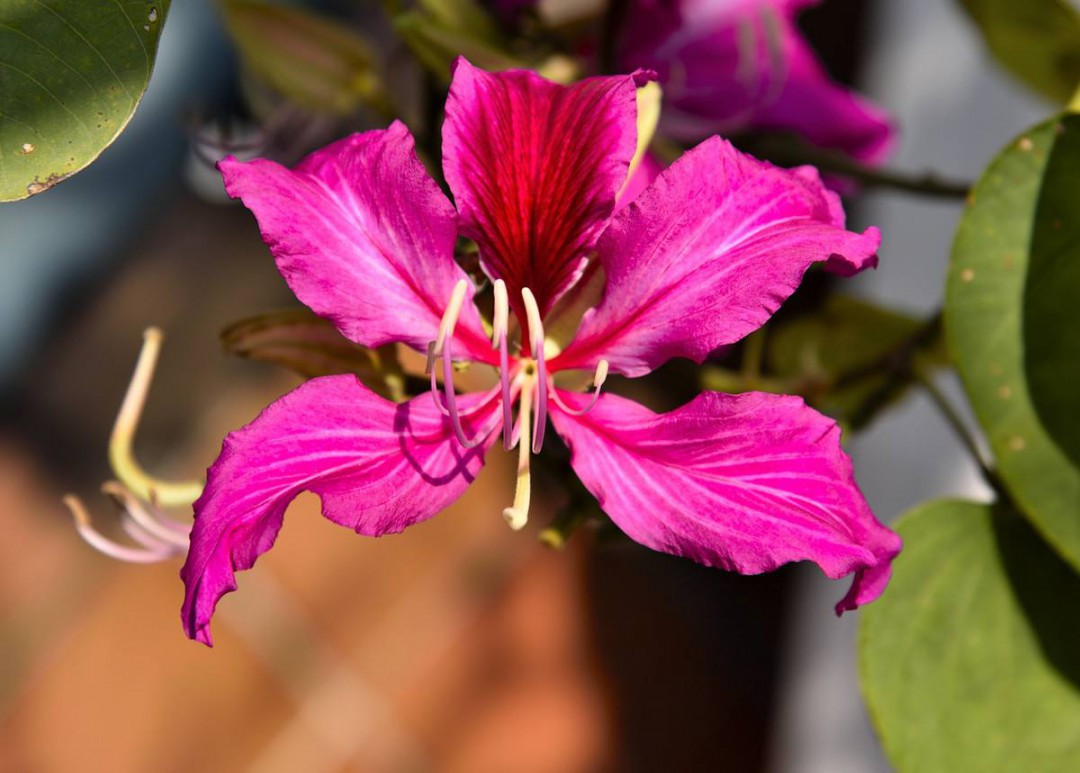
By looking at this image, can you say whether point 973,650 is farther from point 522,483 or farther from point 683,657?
point 683,657

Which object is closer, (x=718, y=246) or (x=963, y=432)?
(x=718, y=246)

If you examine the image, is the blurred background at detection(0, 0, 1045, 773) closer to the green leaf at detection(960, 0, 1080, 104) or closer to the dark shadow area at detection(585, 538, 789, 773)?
the dark shadow area at detection(585, 538, 789, 773)

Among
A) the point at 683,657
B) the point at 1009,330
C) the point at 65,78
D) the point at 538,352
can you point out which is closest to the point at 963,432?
the point at 1009,330

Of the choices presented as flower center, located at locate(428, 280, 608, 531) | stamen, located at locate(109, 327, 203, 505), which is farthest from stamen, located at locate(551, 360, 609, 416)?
stamen, located at locate(109, 327, 203, 505)

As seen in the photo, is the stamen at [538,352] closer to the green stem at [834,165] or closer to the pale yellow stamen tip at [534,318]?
the pale yellow stamen tip at [534,318]

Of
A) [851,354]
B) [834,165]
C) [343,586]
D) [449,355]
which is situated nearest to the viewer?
[449,355]

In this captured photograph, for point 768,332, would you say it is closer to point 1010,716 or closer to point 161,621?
point 1010,716

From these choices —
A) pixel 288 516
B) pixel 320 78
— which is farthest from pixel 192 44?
pixel 320 78
